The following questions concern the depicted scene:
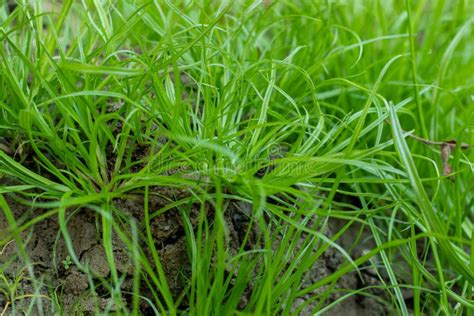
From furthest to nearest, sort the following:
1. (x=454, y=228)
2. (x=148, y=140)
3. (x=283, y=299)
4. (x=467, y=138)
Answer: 1. (x=467, y=138)
2. (x=454, y=228)
3. (x=148, y=140)
4. (x=283, y=299)

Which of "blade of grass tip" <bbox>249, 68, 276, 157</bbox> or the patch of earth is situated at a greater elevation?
"blade of grass tip" <bbox>249, 68, 276, 157</bbox>

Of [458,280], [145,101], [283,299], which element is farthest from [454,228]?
[145,101]

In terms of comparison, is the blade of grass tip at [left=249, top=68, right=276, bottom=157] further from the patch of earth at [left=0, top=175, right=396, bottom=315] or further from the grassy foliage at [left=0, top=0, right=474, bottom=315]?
the patch of earth at [left=0, top=175, right=396, bottom=315]

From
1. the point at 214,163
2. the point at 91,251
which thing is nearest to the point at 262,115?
the point at 214,163

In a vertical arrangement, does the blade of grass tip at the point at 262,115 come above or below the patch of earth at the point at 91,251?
above

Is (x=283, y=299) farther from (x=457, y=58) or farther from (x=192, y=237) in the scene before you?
(x=457, y=58)

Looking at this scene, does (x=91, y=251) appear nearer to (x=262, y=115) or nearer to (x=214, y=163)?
(x=214, y=163)

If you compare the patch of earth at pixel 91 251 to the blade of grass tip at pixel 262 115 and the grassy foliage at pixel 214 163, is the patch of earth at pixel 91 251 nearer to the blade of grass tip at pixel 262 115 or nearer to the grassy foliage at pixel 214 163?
the grassy foliage at pixel 214 163

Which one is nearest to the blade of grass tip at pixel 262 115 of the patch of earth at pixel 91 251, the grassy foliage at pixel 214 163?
the grassy foliage at pixel 214 163

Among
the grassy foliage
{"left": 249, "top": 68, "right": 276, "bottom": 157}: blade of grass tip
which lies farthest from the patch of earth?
{"left": 249, "top": 68, "right": 276, "bottom": 157}: blade of grass tip

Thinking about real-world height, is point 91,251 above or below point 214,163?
below

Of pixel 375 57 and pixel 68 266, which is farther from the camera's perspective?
pixel 375 57
